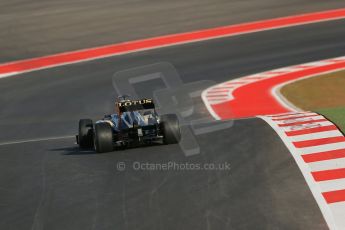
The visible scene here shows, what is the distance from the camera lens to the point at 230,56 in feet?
108

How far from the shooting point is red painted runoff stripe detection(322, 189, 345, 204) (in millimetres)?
12984

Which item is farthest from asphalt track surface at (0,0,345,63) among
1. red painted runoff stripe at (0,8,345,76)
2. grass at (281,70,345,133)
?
grass at (281,70,345,133)

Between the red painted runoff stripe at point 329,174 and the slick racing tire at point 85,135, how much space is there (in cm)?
598

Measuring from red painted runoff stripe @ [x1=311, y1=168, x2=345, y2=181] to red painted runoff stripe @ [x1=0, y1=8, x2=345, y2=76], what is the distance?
2105 cm

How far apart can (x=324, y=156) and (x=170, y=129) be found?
3.55 metres

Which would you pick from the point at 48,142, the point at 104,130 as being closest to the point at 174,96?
the point at 48,142

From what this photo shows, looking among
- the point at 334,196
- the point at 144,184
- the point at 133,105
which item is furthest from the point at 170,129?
the point at 334,196

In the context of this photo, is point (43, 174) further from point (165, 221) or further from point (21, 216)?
point (165, 221)

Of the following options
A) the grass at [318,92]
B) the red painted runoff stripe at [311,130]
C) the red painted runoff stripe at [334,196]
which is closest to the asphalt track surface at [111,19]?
the grass at [318,92]

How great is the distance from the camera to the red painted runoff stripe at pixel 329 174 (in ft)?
46.5

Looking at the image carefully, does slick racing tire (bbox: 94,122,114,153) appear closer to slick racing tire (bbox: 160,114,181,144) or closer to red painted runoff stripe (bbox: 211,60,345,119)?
slick racing tire (bbox: 160,114,181,144)

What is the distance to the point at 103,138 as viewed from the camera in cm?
1714

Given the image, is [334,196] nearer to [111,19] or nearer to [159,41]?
[159,41]

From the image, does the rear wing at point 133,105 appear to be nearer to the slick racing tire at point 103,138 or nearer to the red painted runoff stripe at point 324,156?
the slick racing tire at point 103,138
